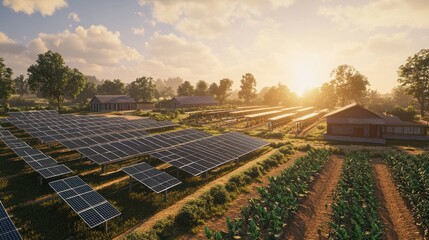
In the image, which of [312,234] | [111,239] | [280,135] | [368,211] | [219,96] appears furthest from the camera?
[219,96]

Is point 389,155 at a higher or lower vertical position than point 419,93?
lower

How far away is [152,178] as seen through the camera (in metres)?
21.8

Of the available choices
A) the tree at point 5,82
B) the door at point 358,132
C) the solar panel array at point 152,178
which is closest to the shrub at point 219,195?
the solar panel array at point 152,178

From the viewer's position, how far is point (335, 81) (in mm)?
119375

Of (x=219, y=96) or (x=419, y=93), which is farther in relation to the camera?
(x=219, y=96)

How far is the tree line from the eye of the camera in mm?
74938

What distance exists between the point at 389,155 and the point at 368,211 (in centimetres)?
1866

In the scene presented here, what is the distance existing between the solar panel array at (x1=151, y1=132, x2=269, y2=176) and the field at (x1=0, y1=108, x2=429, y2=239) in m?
1.65

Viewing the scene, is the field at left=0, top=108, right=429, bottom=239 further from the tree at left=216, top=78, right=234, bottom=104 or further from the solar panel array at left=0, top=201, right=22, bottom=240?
the tree at left=216, top=78, right=234, bottom=104

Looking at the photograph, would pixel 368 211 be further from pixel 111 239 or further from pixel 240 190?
pixel 111 239

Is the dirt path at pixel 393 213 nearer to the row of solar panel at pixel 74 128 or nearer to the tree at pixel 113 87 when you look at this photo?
the row of solar panel at pixel 74 128

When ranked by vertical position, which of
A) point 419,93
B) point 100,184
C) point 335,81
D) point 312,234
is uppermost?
point 335,81

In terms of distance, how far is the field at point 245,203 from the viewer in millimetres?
16359

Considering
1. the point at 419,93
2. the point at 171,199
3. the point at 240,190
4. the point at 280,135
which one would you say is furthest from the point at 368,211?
the point at 419,93
